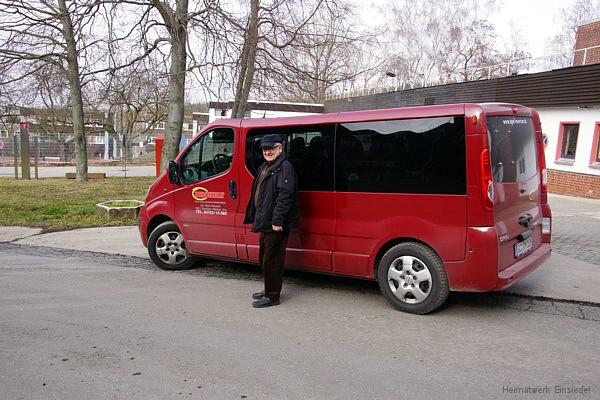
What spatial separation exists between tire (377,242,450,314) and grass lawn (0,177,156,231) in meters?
6.56

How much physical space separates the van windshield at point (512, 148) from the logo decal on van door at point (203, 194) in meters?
3.01

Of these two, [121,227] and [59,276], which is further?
[121,227]

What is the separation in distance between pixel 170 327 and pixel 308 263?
5.38 ft

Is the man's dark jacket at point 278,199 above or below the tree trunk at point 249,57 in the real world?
below

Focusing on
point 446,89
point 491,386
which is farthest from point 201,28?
point 446,89

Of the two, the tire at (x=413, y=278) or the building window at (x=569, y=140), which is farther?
the building window at (x=569, y=140)

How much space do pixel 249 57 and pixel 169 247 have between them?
5703 millimetres

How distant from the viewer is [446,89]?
21.5 meters

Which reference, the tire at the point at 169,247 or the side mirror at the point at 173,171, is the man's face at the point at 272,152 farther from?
the tire at the point at 169,247

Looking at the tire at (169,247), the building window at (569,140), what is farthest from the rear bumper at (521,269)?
the building window at (569,140)

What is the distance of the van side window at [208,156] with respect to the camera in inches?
229

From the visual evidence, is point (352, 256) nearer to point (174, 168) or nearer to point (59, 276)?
point (174, 168)

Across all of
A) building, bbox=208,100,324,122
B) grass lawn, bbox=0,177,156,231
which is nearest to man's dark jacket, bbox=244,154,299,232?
building, bbox=208,100,324,122

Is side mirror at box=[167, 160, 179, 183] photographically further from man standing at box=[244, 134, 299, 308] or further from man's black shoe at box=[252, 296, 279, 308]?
man's black shoe at box=[252, 296, 279, 308]
